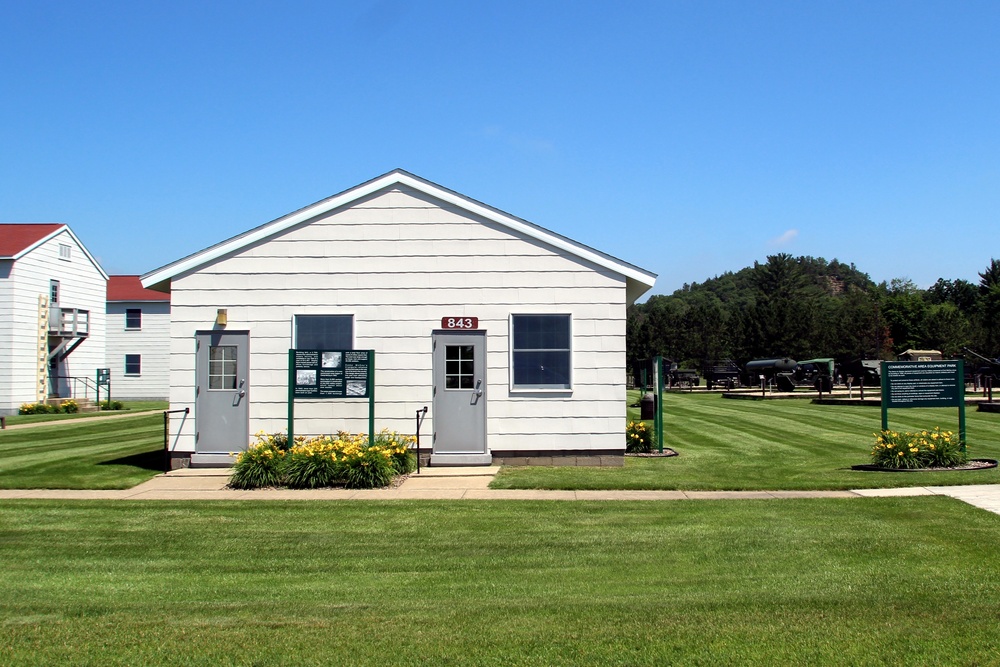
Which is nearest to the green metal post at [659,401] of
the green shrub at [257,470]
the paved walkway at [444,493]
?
the paved walkway at [444,493]

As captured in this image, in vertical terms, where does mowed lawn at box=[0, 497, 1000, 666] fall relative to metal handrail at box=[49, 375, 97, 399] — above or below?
below

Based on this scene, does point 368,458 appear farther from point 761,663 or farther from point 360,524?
point 761,663

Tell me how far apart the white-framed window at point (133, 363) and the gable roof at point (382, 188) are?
33046mm

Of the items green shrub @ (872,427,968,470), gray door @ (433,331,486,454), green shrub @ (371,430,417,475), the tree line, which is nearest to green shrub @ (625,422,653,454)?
gray door @ (433,331,486,454)

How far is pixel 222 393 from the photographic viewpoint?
48.7 ft

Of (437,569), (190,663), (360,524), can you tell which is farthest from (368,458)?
(190,663)

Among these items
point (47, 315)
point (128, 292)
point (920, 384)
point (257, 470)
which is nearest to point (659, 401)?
point (920, 384)

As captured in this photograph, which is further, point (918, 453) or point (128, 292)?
point (128, 292)

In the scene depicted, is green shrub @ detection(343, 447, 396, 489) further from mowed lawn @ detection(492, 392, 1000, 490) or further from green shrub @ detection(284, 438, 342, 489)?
mowed lawn @ detection(492, 392, 1000, 490)

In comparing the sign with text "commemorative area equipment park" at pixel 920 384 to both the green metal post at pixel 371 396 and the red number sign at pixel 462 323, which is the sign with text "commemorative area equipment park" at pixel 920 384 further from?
the green metal post at pixel 371 396

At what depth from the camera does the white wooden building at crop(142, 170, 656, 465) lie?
1484 centimetres

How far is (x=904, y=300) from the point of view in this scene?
248 ft

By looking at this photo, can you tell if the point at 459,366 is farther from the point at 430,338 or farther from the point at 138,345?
the point at 138,345

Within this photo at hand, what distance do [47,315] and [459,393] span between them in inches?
1074
